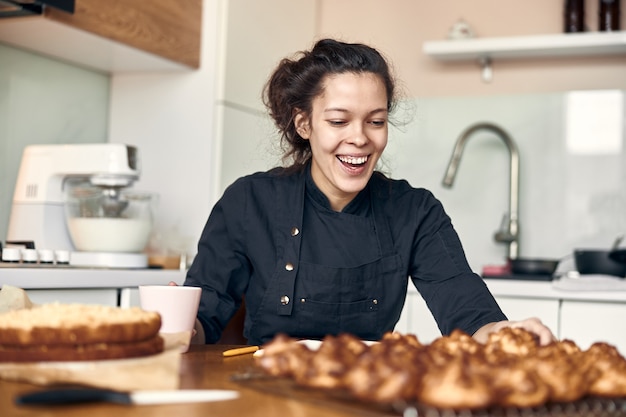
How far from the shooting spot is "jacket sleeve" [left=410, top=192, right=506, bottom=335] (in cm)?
148

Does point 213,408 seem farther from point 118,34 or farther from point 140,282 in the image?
point 118,34

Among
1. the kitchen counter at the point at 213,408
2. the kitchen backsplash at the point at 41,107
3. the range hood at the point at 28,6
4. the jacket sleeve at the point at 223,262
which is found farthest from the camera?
the kitchen backsplash at the point at 41,107

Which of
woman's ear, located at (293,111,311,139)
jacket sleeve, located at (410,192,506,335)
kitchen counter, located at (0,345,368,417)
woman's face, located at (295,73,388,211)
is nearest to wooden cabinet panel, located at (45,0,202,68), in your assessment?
woman's ear, located at (293,111,311,139)

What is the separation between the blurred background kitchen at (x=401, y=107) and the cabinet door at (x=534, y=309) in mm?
634

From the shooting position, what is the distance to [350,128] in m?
1.63

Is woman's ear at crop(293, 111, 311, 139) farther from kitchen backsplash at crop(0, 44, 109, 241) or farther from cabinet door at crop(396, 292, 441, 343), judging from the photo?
kitchen backsplash at crop(0, 44, 109, 241)

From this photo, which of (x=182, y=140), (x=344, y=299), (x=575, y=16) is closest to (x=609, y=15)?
(x=575, y=16)

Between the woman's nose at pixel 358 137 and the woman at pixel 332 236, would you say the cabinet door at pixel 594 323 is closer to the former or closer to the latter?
the woman at pixel 332 236

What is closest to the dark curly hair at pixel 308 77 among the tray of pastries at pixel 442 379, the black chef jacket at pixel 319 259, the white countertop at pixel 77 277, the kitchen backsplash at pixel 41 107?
the black chef jacket at pixel 319 259

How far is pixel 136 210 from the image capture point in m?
2.54

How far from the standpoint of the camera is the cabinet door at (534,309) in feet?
8.38

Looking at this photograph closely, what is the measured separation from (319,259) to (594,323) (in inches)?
45.7

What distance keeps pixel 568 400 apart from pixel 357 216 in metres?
1.01

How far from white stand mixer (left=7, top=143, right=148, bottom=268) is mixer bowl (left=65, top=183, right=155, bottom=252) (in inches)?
0.8
